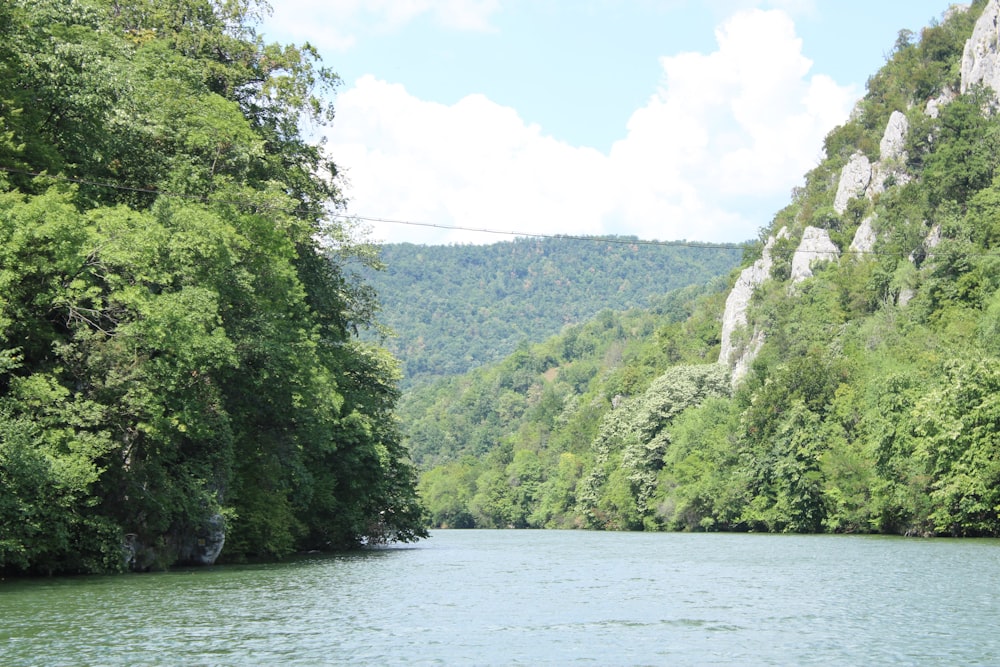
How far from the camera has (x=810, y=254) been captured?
127125mm

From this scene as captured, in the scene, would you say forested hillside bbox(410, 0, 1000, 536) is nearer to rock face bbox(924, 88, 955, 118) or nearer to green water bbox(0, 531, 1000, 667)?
rock face bbox(924, 88, 955, 118)

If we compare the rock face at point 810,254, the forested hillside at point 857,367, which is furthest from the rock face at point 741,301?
the rock face at point 810,254

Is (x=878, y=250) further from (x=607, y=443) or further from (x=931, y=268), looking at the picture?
(x=607, y=443)

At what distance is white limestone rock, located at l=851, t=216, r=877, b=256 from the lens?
111812 millimetres

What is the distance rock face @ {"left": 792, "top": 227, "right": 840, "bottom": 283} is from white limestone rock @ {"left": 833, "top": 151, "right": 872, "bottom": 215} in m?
5.03

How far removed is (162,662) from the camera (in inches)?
711

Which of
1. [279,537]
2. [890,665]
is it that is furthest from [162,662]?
[279,537]

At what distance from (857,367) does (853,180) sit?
2125 inches

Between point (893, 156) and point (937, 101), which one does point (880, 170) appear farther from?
point (937, 101)

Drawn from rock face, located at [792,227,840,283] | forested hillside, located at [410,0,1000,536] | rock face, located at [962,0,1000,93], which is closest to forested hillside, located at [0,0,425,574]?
forested hillside, located at [410,0,1000,536]

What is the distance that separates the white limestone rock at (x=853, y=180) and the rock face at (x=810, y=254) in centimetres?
503

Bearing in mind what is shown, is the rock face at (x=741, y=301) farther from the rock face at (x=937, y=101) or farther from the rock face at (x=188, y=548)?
the rock face at (x=188, y=548)

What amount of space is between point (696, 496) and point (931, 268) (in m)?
26.3

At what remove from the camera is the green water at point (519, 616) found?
62.4 feet
